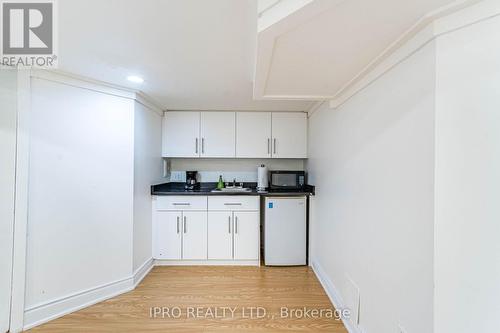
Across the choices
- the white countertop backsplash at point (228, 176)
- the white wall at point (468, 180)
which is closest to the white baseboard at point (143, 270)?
the white countertop backsplash at point (228, 176)

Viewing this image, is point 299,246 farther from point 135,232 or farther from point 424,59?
point 424,59

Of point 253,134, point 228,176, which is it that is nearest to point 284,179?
point 253,134

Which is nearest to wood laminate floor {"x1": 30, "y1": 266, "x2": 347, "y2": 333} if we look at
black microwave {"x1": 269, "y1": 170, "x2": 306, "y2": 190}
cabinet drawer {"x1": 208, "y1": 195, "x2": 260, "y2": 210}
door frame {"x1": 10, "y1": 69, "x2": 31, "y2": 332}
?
door frame {"x1": 10, "y1": 69, "x2": 31, "y2": 332}

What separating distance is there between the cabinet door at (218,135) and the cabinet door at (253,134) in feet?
0.33

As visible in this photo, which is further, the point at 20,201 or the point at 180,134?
the point at 180,134

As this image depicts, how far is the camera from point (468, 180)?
88 centimetres

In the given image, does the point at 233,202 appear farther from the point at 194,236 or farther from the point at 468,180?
the point at 468,180

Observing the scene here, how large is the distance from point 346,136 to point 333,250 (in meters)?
1.10

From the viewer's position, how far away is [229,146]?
10.3ft

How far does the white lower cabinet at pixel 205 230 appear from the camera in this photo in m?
2.78

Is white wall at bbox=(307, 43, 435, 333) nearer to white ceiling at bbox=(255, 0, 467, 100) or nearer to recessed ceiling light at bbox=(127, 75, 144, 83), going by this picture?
white ceiling at bbox=(255, 0, 467, 100)

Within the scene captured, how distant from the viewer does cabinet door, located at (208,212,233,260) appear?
9.18 ft

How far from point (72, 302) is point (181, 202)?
1331 mm

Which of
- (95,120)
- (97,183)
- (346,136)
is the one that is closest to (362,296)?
(346,136)
